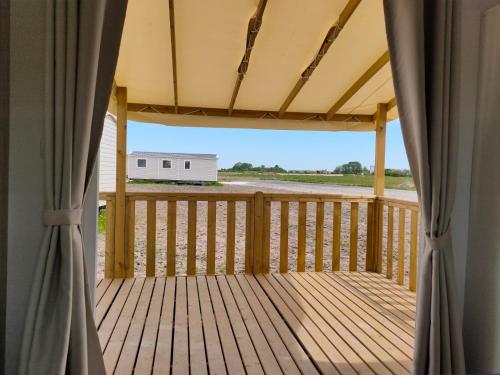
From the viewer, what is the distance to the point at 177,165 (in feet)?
30.8

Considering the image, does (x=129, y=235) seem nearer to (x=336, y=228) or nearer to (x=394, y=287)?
(x=336, y=228)

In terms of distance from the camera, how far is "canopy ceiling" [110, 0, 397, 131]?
2648 mm

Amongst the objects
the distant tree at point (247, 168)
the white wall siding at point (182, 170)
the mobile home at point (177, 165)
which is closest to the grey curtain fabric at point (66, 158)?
the mobile home at point (177, 165)

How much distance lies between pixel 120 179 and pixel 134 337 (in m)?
1.78

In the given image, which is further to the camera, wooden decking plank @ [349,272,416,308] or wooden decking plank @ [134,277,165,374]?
wooden decking plank @ [349,272,416,308]

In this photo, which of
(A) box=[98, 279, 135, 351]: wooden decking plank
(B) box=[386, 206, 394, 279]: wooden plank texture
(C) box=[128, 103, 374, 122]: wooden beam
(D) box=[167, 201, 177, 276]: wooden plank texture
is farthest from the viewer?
(C) box=[128, 103, 374, 122]: wooden beam

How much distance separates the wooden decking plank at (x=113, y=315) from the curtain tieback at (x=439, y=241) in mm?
2016

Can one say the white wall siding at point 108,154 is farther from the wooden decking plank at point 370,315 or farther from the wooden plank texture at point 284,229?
the wooden decking plank at point 370,315

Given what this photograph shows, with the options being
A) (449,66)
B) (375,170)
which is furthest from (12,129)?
(375,170)

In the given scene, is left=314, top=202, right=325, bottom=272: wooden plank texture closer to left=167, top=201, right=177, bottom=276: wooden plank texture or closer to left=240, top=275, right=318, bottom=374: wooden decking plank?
left=240, top=275, right=318, bottom=374: wooden decking plank

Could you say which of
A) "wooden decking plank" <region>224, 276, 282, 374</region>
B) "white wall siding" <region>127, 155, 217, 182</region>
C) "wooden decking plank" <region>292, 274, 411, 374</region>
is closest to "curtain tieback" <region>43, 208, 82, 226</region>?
"wooden decking plank" <region>224, 276, 282, 374</region>

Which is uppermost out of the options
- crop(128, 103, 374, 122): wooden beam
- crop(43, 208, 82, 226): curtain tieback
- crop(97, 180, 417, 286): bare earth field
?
crop(128, 103, 374, 122): wooden beam

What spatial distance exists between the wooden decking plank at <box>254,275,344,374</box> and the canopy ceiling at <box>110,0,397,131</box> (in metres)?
2.16

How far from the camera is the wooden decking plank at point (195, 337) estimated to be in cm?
209
